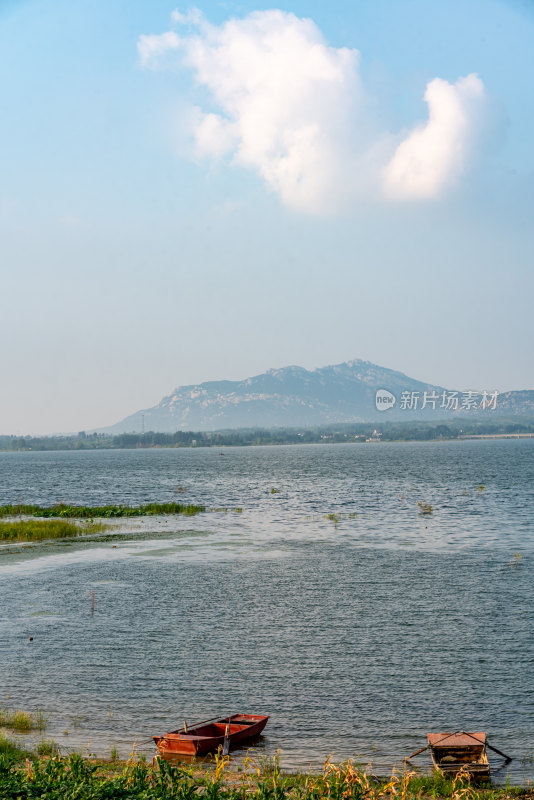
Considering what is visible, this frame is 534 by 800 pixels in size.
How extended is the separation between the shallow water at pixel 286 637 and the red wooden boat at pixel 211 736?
2.82ft

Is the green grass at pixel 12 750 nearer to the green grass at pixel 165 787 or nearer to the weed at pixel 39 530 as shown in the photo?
the green grass at pixel 165 787

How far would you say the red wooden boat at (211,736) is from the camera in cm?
1972

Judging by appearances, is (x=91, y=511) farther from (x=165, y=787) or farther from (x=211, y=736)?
(x=165, y=787)

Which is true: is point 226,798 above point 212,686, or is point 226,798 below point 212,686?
above

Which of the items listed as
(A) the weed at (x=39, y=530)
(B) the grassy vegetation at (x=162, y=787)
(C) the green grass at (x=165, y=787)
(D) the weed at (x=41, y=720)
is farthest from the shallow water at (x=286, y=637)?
(B) the grassy vegetation at (x=162, y=787)

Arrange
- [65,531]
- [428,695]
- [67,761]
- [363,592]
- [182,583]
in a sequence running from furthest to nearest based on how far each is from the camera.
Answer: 1. [65,531]
2. [182,583]
3. [363,592]
4. [428,695]
5. [67,761]

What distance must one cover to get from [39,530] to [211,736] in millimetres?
54740

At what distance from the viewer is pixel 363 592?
43.5 m

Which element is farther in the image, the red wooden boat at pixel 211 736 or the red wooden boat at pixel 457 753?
the red wooden boat at pixel 211 736

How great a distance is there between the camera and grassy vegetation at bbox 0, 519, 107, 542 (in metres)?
69.7

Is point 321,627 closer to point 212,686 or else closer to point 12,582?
point 212,686

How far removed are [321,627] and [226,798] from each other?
22.2 metres

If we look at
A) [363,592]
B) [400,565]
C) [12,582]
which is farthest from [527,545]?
[12,582]

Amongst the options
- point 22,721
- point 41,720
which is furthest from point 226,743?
point 22,721
